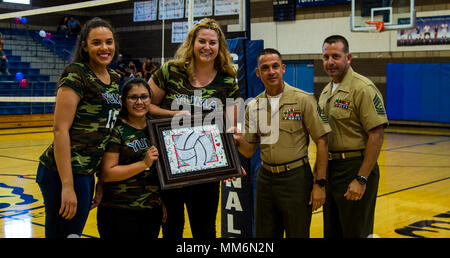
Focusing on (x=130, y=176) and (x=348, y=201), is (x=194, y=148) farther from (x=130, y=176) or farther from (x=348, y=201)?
(x=348, y=201)

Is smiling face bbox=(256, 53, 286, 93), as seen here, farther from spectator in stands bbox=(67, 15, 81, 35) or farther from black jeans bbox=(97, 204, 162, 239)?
spectator in stands bbox=(67, 15, 81, 35)

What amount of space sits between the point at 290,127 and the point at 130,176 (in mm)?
1110

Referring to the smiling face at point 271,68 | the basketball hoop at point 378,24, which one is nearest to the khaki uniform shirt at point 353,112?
the smiling face at point 271,68

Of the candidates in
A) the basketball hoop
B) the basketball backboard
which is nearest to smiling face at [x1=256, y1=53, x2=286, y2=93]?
the basketball backboard

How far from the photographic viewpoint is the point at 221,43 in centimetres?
329

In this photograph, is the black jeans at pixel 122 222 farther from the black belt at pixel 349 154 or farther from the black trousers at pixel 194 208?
the black belt at pixel 349 154

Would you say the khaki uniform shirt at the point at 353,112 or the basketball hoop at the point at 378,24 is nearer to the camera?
the khaki uniform shirt at the point at 353,112

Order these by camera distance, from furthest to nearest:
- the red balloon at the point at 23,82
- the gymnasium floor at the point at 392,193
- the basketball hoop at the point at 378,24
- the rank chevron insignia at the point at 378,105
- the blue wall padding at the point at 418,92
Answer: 1. the blue wall padding at the point at 418,92
2. the red balloon at the point at 23,82
3. the basketball hoop at the point at 378,24
4. the gymnasium floor at the point at 392,193
5. the rank chevron insignia at the point at 378,105

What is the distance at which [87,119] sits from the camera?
278 centimetres

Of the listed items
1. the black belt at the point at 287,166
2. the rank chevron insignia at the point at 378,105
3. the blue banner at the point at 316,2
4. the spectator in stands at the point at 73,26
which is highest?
the blue banner at the point at 316,2

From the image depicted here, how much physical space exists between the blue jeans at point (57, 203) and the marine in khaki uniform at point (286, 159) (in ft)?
3.60

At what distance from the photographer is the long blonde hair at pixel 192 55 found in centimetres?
325

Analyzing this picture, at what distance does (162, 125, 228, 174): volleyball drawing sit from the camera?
3027 mm
